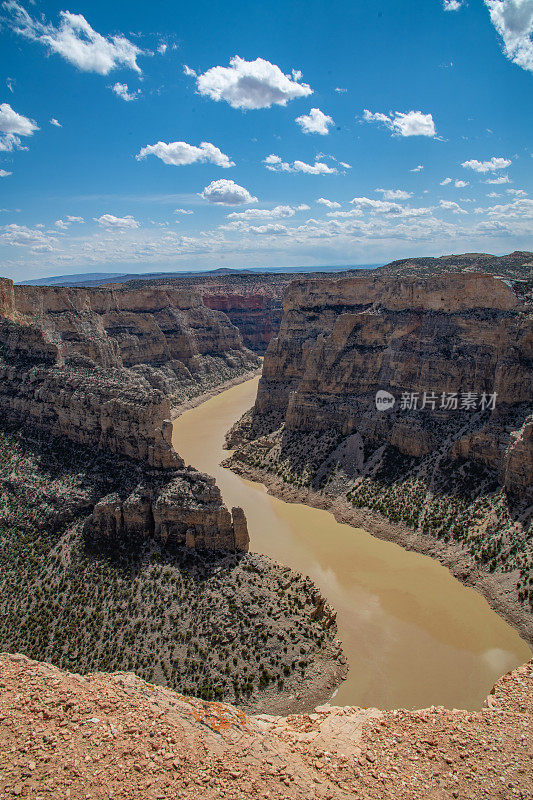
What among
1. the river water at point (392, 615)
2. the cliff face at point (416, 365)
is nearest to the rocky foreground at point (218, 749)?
the river water at point (392, 615)

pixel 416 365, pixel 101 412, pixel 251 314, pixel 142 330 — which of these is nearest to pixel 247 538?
pixel 101 412

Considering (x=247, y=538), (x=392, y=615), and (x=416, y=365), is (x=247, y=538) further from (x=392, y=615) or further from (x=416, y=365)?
(x=416, y=365)

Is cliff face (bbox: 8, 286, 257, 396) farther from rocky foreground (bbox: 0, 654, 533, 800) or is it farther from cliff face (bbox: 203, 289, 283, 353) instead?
rocky foreground (bbox: 0, 654, 533, 800)

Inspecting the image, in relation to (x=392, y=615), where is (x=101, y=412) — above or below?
above

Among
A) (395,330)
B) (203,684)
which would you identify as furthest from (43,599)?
(395,330)

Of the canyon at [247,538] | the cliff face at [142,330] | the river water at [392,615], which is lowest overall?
the river water at [392,615]

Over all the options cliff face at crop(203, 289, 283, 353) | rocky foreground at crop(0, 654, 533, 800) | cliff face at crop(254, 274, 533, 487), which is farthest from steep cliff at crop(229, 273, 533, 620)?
cliff face at crop(203, 289, 283, 353)

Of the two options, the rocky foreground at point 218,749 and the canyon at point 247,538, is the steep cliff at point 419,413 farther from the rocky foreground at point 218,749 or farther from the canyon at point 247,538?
the rocky foreground at point 218,749

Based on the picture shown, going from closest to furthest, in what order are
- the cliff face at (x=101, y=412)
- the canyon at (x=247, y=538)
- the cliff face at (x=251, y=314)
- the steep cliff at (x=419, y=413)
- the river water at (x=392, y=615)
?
the canyon at (x=247, y=538), the river water at (x=392, y=615), the cliff face at (x=101, y=412), the steep cliff at (x=419, y=413), the cliff face at (x=251, y=314)
